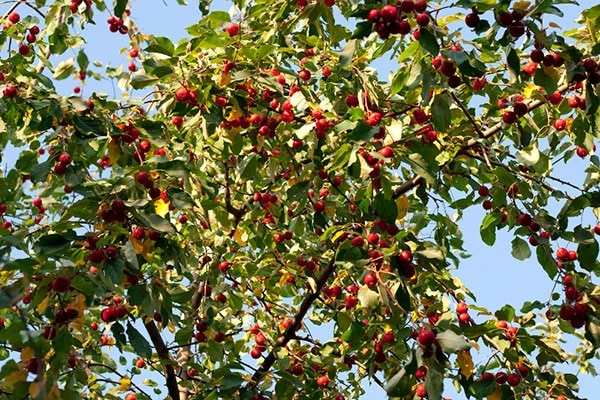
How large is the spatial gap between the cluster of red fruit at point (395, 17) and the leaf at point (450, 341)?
146 cm

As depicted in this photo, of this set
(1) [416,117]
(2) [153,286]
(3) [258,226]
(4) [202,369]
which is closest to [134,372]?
(4) [202,369]

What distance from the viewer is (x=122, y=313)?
444 centimetres

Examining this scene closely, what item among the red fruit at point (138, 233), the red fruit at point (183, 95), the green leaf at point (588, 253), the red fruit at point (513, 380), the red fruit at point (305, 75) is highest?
the red fruit at point (305, 75)

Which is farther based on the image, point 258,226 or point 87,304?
point 258,226

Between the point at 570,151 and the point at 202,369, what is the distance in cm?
309

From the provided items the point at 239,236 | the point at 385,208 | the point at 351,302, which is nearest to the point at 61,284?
the point at 385,208

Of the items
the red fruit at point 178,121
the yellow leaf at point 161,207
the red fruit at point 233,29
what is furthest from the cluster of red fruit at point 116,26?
the yellow leaf at point 161,207

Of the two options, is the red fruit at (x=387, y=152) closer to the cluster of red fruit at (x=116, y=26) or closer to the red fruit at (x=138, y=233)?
the red fruit at (x=138, y=233)

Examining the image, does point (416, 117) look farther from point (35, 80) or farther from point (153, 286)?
point (35, 80)

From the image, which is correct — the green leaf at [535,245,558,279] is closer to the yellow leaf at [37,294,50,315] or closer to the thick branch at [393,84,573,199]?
the thick branch at [393,84,573,199]

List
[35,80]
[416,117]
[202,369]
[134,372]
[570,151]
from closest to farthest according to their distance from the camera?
[416,117] < [570,151] < [35,80] < [202,369] < [134,372]

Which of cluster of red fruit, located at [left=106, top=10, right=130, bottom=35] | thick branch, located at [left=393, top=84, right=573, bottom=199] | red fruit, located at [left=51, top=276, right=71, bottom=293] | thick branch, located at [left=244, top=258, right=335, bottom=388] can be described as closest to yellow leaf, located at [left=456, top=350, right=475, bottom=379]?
thick branch, located at [left=393, top=84, right=573, bottom=199]

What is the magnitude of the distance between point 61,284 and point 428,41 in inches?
82.8

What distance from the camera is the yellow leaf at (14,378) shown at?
3.42 meters
